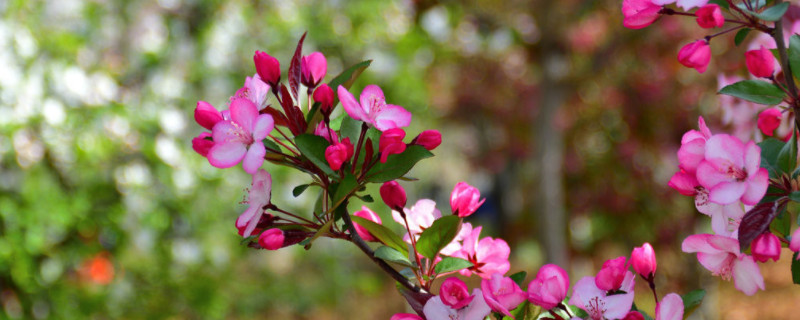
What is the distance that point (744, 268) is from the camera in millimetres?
734

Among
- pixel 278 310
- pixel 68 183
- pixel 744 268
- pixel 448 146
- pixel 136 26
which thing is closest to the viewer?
pixel 744 268

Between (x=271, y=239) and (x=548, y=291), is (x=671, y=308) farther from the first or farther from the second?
(x=271, y=239)

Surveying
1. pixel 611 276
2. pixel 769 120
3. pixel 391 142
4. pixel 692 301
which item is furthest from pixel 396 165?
pixel 769 120

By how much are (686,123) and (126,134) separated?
3052 mm

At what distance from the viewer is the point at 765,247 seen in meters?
0.68

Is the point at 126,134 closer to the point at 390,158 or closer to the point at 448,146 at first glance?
the point at 390,158

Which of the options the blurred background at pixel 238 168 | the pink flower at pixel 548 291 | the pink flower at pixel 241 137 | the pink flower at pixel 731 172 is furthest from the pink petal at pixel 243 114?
the blurred background at pixel 238 168

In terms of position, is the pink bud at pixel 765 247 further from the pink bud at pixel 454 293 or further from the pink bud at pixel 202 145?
the pink bud at pixel 202 145

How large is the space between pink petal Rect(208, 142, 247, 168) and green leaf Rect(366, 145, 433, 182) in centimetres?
13

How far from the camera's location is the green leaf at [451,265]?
77cm

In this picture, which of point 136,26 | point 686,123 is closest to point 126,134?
point 136,26

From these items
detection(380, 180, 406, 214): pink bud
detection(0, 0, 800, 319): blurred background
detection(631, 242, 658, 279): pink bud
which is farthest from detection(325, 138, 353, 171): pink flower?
detection(0, 0, 800, 319): blurred background

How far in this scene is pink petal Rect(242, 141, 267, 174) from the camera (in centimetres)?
69

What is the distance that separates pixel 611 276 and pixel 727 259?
5.3 inches
